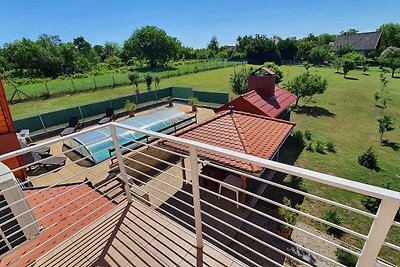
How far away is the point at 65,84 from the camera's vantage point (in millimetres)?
25266

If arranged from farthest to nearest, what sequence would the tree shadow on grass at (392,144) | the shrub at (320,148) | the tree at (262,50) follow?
the tree at (262,50) → the tree shadow on grass at (392,144) → the shrub at (320,148)

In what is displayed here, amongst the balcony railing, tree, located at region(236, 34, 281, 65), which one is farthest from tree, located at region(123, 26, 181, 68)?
the balcony railing

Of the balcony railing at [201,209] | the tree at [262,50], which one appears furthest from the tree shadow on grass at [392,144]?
the tree at [262,50]

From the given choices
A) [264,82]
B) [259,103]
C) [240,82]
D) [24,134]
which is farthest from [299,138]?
[24,134]

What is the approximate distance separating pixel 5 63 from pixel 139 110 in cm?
3742

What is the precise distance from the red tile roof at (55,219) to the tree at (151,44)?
48385 millimetres

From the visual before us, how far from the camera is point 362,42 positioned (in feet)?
168

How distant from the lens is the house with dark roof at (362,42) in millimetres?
49197

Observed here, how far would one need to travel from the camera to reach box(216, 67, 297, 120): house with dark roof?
11.0m

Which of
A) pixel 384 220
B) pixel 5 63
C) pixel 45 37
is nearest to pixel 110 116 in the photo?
pixel 384 220

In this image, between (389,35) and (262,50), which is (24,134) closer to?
(262,50)

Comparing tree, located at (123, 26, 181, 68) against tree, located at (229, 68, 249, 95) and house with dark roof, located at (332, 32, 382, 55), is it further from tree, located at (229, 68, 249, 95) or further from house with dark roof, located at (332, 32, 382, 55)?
house with dark roof, located at (332, 32, 382, 55)

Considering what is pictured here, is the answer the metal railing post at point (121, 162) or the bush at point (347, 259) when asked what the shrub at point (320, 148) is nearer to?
the bush at point (347, 259)

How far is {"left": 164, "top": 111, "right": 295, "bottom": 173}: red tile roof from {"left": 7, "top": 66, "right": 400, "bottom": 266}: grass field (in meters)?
2.49
